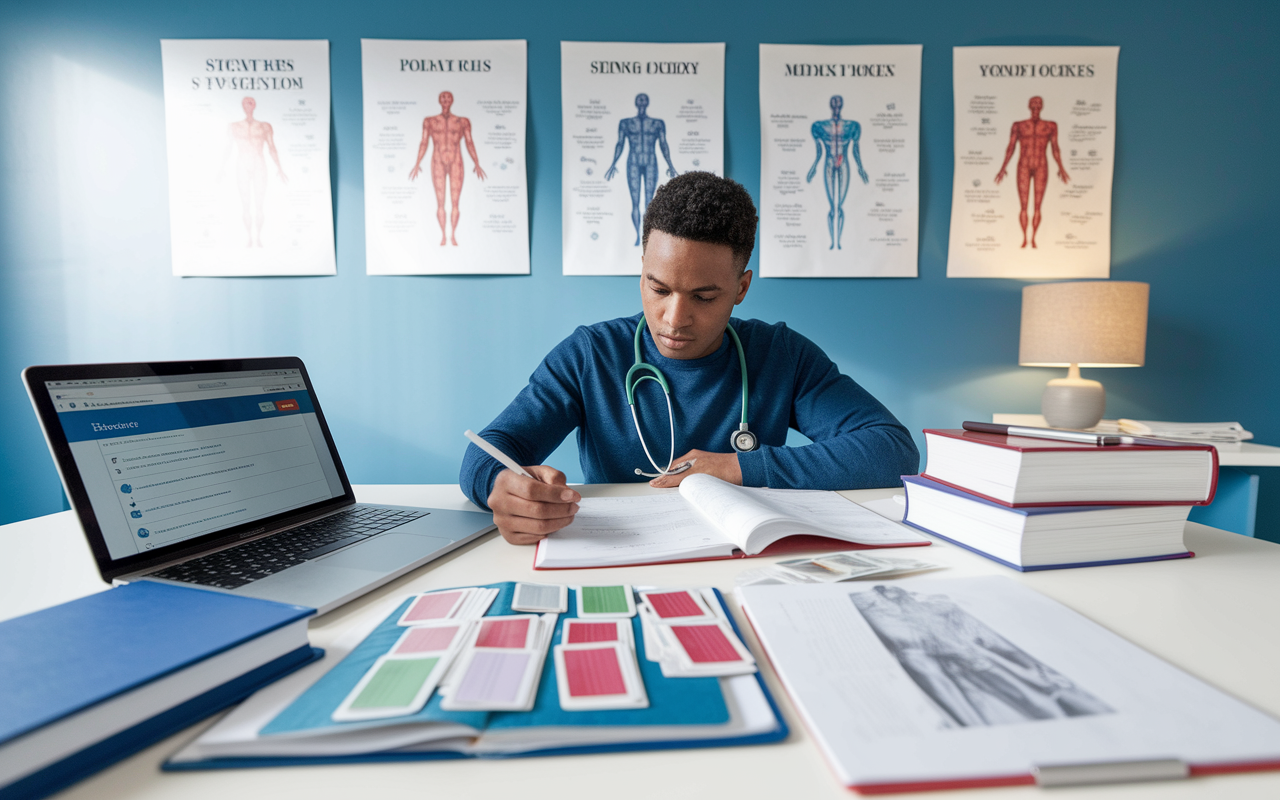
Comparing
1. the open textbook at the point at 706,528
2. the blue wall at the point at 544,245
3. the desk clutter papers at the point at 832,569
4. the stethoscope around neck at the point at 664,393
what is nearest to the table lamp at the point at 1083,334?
the blue wall at the point at 544,245

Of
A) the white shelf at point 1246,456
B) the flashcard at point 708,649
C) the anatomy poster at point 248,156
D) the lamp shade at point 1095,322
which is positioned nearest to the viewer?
the flashcard at point 708,649

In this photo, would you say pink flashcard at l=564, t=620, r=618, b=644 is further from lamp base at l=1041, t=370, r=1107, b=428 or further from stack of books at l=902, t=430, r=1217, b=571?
lamp base at l=1041, t=370, r=1107, b=428

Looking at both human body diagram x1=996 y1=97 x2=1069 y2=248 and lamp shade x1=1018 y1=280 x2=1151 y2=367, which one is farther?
human body diagram x1=996 y1=97 x2=1069 y2=248

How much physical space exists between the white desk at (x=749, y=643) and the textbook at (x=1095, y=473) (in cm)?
7

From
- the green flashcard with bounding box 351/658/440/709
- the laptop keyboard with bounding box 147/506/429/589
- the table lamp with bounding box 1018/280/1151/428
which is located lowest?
the laptop keyboard with bounding box 147/506/429/589

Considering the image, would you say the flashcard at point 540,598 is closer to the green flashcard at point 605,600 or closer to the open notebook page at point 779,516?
the green flashcard at point 605,600

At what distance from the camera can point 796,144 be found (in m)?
2.09

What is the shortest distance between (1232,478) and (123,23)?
12.5 feet

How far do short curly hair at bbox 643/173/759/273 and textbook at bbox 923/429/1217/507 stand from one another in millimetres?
699

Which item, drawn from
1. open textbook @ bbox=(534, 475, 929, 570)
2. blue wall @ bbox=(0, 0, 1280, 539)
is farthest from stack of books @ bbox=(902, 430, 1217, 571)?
blue wall @ bbox=(0, 0, 1280, 539)

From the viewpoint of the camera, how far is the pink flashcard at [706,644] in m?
0.39

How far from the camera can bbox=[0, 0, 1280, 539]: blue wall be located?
2.05 meters

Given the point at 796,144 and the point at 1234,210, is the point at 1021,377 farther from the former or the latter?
the point at 796,144

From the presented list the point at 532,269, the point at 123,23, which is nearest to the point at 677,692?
the point at 532,269
